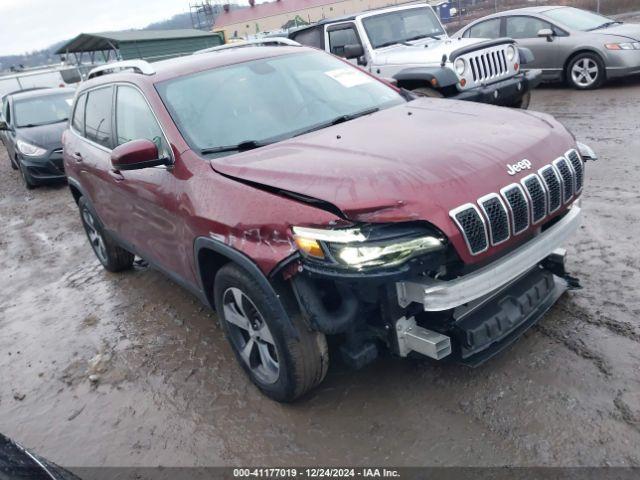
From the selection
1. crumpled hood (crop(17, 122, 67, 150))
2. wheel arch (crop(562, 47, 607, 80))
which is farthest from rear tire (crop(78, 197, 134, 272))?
wheel arch (crop(562, 47, 607, 80))

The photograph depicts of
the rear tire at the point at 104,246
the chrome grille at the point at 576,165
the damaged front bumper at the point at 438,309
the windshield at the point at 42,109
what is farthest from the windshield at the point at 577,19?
the windshield at the point at 42,109

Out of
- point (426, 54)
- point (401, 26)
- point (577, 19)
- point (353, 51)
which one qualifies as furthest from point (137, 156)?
point (577, 19)

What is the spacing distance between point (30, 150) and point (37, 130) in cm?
56

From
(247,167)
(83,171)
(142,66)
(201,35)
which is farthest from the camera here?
(201,35)

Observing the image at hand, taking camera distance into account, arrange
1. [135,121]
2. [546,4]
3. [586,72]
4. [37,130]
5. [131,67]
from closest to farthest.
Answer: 1. [135,121]
2. [131,67]
3. [586,72]
4. [37,130]
5. [546,4]

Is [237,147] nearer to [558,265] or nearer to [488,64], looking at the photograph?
[558,265]

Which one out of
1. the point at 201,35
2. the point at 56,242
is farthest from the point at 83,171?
the point at 201,35

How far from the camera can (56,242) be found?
7137 mm

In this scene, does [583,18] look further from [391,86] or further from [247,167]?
[247,167]

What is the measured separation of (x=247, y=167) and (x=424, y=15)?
24.0ft

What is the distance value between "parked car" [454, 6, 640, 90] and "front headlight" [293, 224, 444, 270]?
28.7ft

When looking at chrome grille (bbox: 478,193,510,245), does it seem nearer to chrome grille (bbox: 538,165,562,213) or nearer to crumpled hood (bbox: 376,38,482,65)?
chrome grille (bbox: 538,165,562,213)

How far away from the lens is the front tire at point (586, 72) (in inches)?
377

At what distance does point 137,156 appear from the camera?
3152 millimetres
